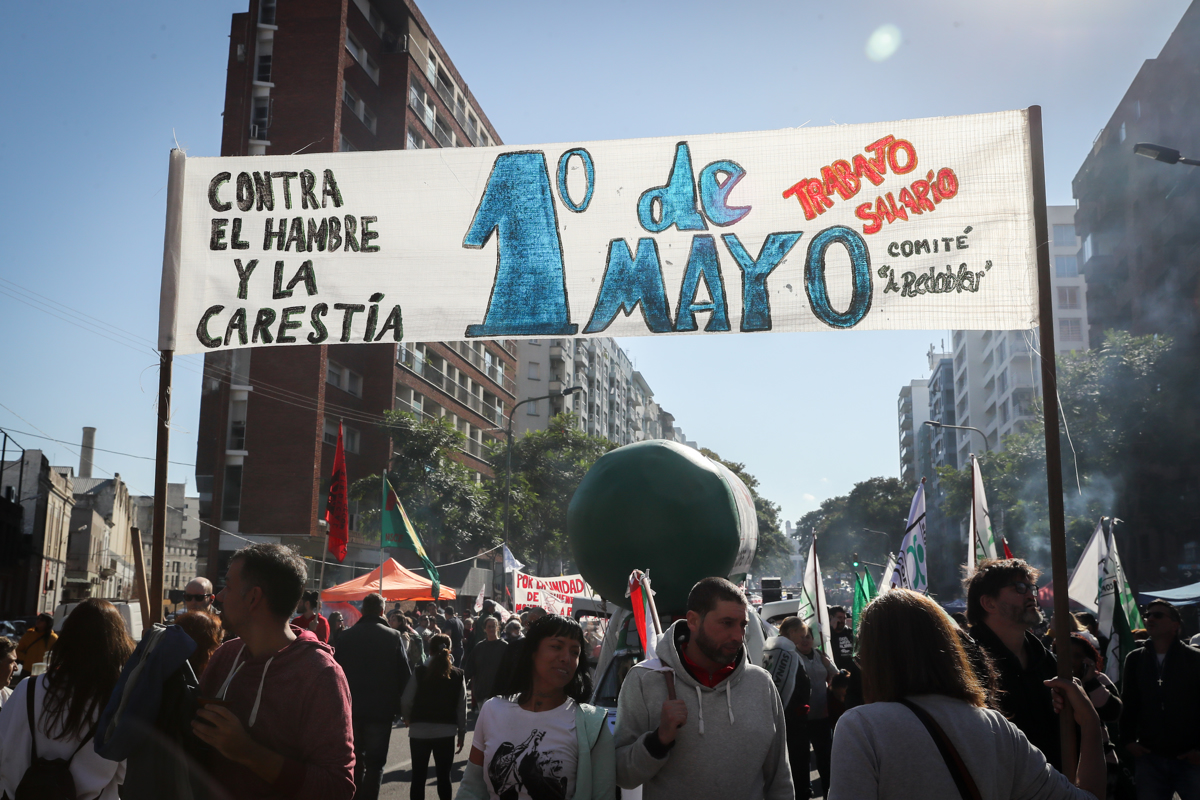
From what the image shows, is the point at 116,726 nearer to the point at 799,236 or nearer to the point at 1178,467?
the point at 799,236

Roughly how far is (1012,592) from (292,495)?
35.3 meters

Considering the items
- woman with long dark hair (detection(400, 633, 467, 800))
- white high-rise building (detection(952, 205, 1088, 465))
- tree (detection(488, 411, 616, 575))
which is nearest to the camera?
woman with long dark hair (detection(400, 633, 467, 800))

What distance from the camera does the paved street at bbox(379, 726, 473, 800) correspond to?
10.0m

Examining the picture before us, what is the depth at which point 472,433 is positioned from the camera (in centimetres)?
5366

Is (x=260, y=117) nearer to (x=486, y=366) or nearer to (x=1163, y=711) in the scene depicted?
(x=486, y=366)

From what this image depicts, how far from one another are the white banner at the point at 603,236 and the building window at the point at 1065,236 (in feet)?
278

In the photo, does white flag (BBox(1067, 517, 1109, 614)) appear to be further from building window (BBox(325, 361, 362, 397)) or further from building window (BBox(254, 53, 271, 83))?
building window (BBox(254, 53, 271, 83))

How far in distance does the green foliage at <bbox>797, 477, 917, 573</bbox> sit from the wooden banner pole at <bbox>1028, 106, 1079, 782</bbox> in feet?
293

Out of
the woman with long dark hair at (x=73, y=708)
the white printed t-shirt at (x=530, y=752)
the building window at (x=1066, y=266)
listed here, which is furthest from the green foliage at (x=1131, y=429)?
the building window at (x=1066, y=266)

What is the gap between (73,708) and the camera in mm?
3854

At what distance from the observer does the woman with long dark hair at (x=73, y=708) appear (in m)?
3.85

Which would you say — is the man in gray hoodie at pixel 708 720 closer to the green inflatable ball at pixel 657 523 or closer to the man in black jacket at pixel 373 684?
the green inflatable ball at pixel 657 523

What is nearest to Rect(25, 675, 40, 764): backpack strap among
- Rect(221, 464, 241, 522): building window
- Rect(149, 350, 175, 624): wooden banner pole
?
Rect(149, 350, 175, 624): wooden banner pole

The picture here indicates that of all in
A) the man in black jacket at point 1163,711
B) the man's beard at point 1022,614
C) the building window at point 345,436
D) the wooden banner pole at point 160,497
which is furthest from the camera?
the building window at point 345,436
